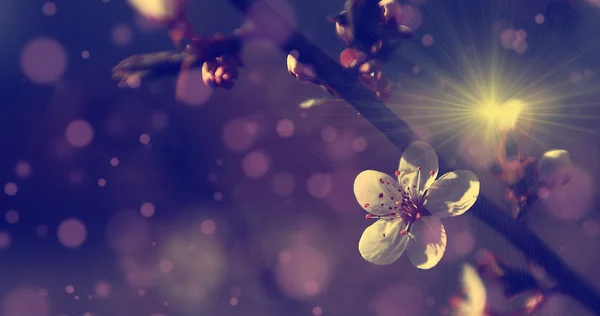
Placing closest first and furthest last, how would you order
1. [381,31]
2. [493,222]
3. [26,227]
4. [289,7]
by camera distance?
1. [381,31]
2. [493,222]
3. [289,7]
4. [26,227]

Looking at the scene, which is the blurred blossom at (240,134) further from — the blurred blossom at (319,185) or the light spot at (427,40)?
the light spot at (427,40)

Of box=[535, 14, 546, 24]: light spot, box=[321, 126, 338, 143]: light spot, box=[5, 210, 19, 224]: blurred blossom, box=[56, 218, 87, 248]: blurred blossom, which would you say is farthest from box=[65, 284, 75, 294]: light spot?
box=[535, 14, 546, 24]: light spot

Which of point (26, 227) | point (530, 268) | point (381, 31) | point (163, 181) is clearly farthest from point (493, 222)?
point (26, 227)

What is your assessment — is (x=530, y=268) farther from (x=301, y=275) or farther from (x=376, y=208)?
(x=301, y=275)

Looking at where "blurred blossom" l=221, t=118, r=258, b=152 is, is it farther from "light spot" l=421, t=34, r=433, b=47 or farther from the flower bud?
the flower bud

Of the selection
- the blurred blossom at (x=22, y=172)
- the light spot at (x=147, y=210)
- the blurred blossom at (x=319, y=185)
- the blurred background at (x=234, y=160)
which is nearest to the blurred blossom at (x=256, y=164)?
the blurred background at (x=234, y=160)

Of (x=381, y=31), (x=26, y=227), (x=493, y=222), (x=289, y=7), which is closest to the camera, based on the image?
(x=381, y=31)
